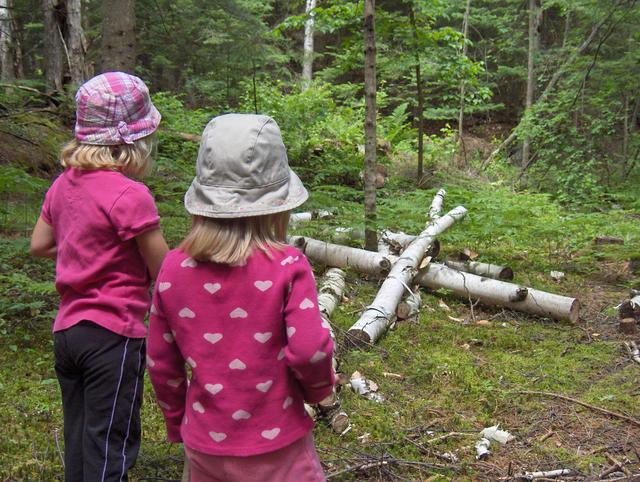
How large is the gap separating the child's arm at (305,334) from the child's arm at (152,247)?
732 mm

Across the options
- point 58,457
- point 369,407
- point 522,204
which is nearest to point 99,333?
point 58,457

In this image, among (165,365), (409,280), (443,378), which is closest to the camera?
(165,365)

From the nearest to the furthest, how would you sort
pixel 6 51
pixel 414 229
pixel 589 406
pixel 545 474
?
1. pixel 545 474
2. pixel 589 406
3. pixel 414 229
4. pixel 6 51

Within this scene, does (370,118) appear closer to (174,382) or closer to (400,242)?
(400,242)

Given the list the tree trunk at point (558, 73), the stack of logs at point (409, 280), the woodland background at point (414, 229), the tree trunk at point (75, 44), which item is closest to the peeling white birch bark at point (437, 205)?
the stack of logs at point (409, 280)

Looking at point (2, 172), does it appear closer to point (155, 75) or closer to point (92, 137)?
point (92, 137)

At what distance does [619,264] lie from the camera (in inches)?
291

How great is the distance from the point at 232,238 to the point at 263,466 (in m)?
0.69

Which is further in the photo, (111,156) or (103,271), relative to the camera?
(111,156)

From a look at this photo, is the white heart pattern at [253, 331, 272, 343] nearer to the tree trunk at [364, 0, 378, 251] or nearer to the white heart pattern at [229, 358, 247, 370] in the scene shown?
the white heart pattern at [229, 358, 247, 370]

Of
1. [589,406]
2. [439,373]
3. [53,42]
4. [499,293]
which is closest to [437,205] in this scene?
[499,293]

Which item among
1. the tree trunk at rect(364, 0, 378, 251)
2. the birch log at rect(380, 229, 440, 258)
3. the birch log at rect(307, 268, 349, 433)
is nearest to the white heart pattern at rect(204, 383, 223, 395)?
the birch log at rect(307, 268, 349, 433)

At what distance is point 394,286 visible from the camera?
19.1ft

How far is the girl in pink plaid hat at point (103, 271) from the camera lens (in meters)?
2.16
